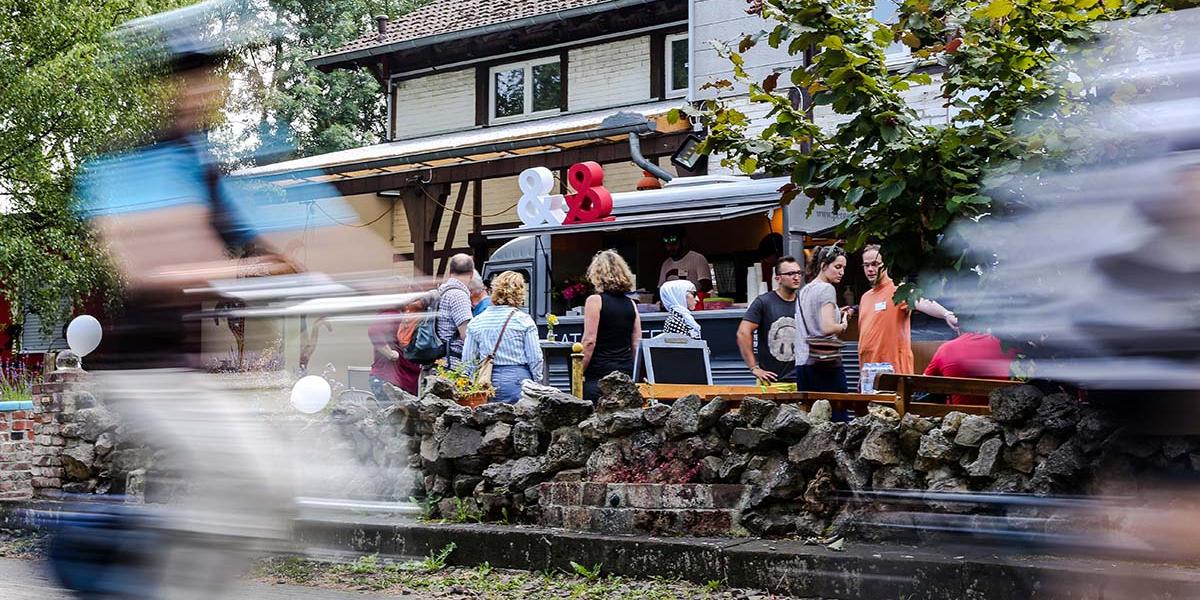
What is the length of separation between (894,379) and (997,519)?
2.47 meters

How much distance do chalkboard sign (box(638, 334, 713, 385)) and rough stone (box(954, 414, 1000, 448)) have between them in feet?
17.1

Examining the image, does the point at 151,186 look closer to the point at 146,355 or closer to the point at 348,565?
the point at 146,355

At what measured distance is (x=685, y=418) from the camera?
307 inches

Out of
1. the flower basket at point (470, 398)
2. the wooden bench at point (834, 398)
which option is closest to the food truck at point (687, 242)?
the wooden bench at point (834, 398)

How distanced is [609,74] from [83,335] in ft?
53.4

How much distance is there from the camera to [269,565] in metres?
7.82

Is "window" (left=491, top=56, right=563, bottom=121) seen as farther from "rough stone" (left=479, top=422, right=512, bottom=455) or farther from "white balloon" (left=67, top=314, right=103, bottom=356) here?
"rough stone" (left=479, top=422, right=512, bottom=455)

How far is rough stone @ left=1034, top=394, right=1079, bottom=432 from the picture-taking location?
6531 mm

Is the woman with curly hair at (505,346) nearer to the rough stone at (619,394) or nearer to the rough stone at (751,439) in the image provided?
the rough stone at (619,394)

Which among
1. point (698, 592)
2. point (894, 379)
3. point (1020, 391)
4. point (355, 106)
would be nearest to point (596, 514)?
point (698, 592)

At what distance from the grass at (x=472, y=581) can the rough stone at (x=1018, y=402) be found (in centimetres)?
141

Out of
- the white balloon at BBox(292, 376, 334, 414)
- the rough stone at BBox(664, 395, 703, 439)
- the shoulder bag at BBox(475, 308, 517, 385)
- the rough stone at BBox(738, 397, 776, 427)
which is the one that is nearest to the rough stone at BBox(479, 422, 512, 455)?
the shoulder bag at BBox(475, 308, 517, 385)

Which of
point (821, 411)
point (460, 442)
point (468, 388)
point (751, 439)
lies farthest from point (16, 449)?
point (821, 411)

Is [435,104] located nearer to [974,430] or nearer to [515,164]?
[515,164]
